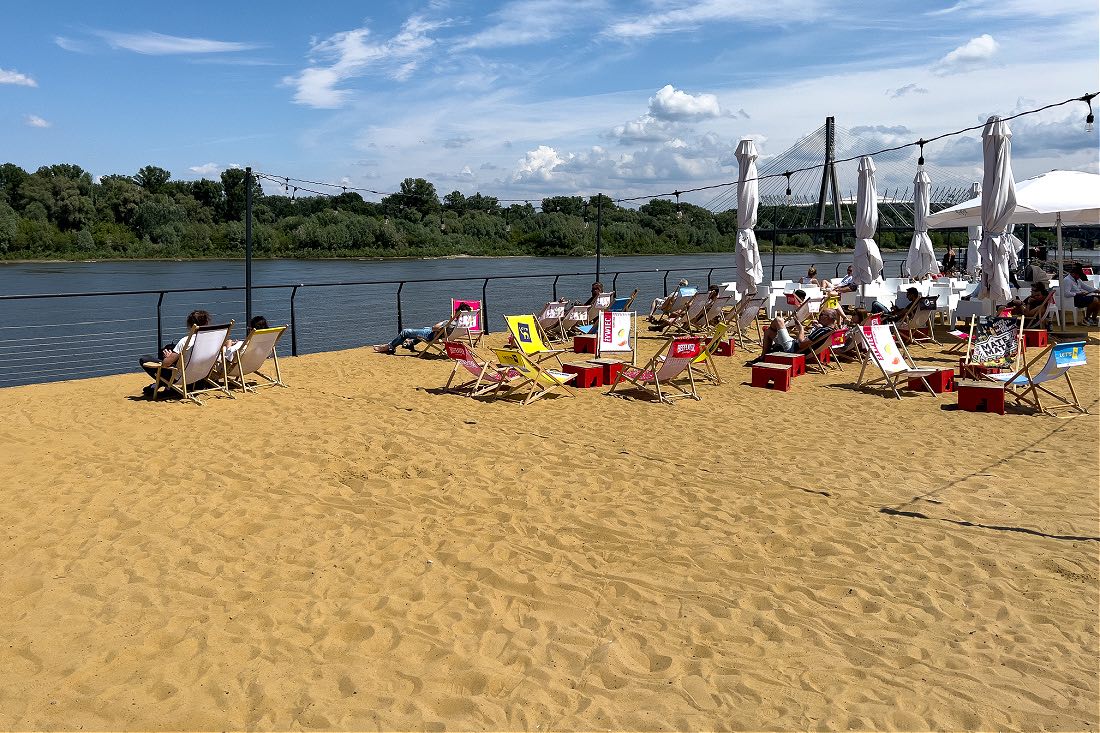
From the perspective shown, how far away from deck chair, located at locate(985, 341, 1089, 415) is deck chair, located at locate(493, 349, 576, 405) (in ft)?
13.3

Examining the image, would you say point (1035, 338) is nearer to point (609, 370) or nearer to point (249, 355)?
point (609, 370)

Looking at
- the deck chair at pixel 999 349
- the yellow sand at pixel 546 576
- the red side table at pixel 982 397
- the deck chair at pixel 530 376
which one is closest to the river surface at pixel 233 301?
the deck chair at pixel 530 376

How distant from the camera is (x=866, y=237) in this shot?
42.9 feet

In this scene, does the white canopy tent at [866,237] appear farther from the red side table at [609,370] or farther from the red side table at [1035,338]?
the red side table at [609,370]

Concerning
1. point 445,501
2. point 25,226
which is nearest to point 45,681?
point 445,501

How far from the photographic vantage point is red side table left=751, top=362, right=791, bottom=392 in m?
8.30

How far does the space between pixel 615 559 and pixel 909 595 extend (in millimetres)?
1295

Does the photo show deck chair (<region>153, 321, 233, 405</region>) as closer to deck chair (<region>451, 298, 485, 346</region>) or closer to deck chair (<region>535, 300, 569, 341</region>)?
deck chair (<region>451, 298, 485, 346</region>)

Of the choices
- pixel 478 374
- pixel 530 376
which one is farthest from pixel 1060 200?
pixel 478 374

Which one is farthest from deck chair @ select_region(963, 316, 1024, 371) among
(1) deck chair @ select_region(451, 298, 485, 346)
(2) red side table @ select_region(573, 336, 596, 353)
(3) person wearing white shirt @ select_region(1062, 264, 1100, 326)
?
(1) deck chair @ select_region(451, 298, 485, 346)

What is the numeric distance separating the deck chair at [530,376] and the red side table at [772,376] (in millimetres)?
1927

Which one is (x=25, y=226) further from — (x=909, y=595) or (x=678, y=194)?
(x=909, y=595)

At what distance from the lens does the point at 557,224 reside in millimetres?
67875

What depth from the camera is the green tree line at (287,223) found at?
57.1m
